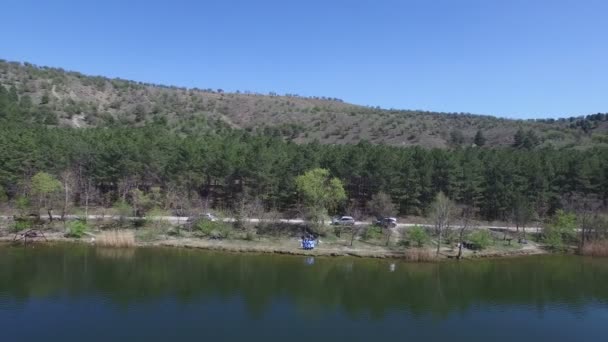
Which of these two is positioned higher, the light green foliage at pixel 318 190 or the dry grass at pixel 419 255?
the light green foliage at pixel 318 190

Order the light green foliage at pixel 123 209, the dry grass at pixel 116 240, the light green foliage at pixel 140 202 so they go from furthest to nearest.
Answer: the light green foliage at pixel 140 202
the light green foliage at pixel 123 209
the dry grass at pixel 116 240

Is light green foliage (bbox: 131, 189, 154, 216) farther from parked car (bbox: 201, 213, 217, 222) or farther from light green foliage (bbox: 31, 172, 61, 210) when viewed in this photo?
light green foliage (bbox: 31, 172, 61, 210)

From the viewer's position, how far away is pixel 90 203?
64438 millimetres

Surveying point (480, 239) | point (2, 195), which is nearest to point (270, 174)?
point (480, 239)

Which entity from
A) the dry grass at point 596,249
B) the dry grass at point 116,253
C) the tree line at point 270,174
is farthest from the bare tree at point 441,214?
the dry grass at point 116,253

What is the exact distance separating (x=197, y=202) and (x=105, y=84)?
3171 inches

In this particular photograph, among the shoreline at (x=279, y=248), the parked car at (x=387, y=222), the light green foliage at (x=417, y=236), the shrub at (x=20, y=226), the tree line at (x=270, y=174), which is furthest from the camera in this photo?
the tree line at (x=270, y=174)

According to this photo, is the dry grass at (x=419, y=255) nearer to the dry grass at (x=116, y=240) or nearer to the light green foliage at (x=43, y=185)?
the dry grass at (x=116, y=240)

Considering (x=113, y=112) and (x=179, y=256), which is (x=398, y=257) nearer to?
(x=179, y=256)

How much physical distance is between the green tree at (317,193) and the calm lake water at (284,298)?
811 cm

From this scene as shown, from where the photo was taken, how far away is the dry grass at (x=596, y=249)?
5406 centimetres

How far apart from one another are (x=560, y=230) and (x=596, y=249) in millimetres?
3996

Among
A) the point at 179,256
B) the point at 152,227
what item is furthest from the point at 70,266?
the point at 152,227

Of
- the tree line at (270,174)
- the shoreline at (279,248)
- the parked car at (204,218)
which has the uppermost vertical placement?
the tree line at (270,174)
